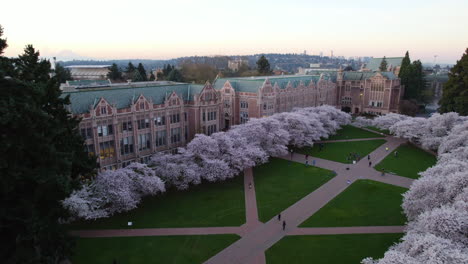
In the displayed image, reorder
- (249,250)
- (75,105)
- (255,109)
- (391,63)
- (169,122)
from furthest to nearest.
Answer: (391,63) < (255,109) < (169,122) < (75,105) < (249,250)

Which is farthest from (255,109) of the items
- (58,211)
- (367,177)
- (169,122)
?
(58,211)

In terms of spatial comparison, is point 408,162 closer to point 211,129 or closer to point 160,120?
point 211,129

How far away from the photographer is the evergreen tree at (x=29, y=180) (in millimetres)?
20781

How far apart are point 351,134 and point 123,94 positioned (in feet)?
193

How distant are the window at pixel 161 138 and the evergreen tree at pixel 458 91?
69.2m

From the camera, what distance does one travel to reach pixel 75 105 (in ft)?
157

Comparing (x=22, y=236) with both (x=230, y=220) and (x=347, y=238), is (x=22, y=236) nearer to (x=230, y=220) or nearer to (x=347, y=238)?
(x=230, y=220)

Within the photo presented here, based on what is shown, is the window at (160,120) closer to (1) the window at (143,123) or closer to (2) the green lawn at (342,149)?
(1) the window at (143,123)

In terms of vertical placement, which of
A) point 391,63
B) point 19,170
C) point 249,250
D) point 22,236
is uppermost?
point 391,63

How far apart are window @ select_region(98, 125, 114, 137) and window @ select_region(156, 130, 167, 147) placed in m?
9.09

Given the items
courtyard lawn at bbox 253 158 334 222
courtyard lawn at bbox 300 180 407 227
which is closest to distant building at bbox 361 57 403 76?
courtyard lawn at bbox 253 158 334 222

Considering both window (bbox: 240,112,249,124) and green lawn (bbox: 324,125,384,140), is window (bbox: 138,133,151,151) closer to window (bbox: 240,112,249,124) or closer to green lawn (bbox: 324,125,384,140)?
window (bbox: 240,112,249,124)

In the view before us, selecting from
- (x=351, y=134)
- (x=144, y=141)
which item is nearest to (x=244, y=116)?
(x=351, y=134)

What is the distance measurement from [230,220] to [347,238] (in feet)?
44.0
